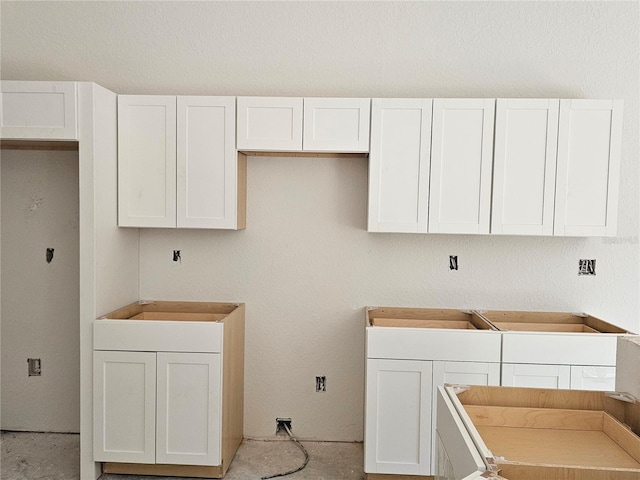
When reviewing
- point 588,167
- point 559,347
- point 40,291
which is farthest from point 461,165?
point 40,291

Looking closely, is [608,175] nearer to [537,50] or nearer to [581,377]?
[537,50]

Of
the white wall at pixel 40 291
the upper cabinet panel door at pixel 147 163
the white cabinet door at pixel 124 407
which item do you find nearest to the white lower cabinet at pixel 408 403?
the white cabinet door at pixel 124 407

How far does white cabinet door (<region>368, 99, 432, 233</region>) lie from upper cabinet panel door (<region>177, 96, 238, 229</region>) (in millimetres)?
819

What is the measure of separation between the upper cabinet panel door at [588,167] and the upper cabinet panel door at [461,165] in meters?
0.41

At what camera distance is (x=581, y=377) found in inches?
117

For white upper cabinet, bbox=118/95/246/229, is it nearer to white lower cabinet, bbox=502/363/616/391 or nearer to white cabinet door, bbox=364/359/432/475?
white cabinet door, bbox=364/359/432/475

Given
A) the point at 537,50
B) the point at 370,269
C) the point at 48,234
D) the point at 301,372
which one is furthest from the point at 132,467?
the point at 537,50

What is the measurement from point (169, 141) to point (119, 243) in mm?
685

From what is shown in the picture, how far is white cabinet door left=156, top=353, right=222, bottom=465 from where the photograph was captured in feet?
9.94

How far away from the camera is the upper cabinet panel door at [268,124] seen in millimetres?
3258

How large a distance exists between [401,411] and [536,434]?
3.96ft

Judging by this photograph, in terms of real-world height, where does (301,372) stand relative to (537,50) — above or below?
below

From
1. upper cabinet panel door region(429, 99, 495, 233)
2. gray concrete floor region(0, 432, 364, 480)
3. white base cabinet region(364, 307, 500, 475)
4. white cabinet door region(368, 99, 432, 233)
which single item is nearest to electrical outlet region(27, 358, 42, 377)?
gray concrete floor region(0, 432, 364, 480)

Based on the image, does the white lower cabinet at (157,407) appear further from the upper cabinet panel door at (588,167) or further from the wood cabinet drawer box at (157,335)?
the upper cabinet panel door at (588,167)
